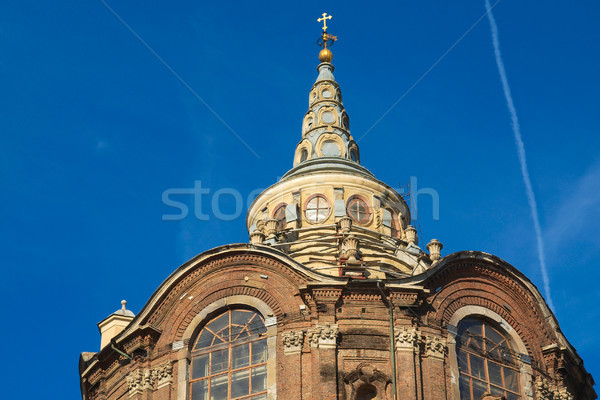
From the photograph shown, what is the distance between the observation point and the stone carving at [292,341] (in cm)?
5150

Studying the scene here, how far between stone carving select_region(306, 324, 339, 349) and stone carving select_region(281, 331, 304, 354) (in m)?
0.33

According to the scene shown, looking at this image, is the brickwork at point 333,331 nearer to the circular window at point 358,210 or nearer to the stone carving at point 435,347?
the stone carving at point 435,347

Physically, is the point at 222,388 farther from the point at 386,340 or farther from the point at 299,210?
the point at 299,210

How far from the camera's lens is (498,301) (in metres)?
55.5

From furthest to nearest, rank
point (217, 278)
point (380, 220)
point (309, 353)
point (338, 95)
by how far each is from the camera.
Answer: point (338, 95) < point (380, 220) < point (217, 278) < point (309, 353)

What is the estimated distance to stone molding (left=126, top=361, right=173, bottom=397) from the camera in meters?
52.7

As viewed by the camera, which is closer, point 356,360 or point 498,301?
point 356,360

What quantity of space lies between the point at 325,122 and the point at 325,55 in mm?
6010

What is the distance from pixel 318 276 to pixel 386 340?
12.5 ft

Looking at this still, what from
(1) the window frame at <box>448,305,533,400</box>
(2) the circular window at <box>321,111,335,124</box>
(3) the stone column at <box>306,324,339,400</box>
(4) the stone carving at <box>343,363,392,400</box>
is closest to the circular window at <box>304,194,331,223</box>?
(2) the circular window at <box>321,111,335,124</box>

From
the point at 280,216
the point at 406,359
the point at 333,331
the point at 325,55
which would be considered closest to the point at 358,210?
the point at 280,216

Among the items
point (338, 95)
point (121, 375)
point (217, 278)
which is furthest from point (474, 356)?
point (338, 95)

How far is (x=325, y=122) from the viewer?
7138 cm

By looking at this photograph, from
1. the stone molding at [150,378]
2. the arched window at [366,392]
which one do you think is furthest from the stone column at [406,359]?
the stone molding at [150,378]
